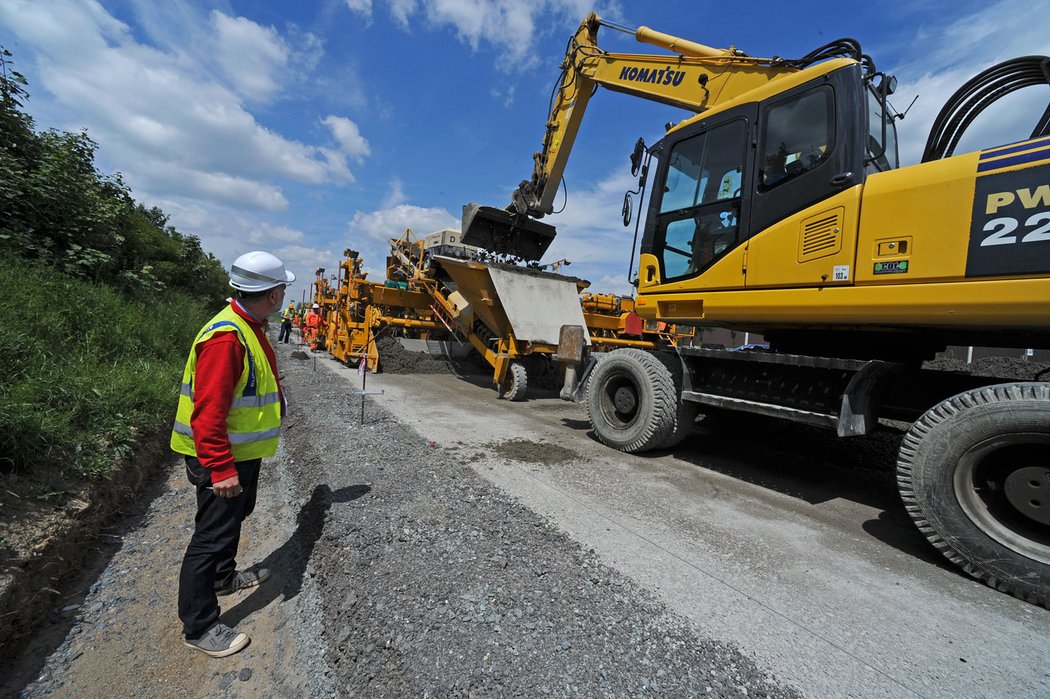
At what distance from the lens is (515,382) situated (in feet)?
23.7

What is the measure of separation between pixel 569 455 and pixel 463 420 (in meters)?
1.79

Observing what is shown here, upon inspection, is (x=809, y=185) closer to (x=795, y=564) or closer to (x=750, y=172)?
(x=750, y=172)

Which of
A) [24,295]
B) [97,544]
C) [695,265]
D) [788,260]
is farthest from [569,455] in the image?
[24,295]

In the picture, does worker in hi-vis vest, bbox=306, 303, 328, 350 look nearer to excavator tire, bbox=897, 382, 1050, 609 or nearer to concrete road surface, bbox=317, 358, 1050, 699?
concrete road surface, bbox=317, 358, 1050, 699

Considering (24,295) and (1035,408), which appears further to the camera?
(24,295)

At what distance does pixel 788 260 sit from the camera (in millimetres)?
3340

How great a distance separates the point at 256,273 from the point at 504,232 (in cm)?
660

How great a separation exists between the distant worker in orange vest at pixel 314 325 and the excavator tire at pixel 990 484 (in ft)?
48.5

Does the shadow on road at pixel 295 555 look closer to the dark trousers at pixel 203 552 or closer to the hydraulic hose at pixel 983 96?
the dark trousers at pixel 203 552

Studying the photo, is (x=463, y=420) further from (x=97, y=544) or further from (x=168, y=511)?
(x=97, y=544)

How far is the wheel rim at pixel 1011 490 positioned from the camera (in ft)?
7.72

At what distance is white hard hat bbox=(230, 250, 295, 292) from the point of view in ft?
6.93

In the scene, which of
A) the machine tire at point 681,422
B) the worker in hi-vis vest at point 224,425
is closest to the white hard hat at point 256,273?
the worker in hi-vis vest at point 224,425

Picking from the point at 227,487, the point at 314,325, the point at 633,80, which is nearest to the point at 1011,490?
the point at 227,487
